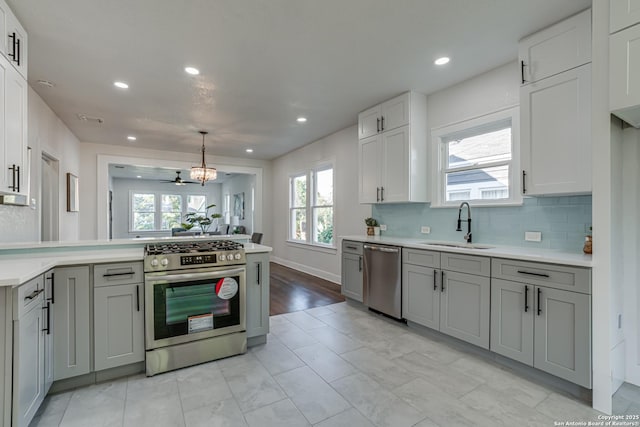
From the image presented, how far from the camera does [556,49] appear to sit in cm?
234

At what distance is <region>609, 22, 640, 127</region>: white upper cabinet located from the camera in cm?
168

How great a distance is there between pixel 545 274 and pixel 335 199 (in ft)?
12.1

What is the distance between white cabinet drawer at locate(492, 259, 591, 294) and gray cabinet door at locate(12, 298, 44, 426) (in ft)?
10.4

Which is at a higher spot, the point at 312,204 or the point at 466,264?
the point at 312,204

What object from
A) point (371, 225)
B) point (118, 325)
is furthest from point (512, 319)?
point (118, 325)

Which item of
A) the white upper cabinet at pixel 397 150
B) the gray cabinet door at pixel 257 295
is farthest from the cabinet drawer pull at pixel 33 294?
the white upper cabinet at pixel 397 150

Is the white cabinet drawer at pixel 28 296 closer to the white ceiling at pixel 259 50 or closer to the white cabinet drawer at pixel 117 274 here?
the white cabinet drawer at pixel 117 274

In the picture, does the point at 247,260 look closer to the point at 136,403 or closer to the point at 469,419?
the point at 136,403

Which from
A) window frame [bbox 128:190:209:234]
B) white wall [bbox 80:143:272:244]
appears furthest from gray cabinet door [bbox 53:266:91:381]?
window frame [bbox 128:190:209:234]

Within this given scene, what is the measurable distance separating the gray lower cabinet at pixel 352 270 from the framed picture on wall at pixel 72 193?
455 centimetres

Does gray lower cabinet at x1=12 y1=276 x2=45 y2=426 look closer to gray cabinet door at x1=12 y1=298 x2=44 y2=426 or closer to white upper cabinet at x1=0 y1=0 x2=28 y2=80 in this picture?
gray cabinet door at x1=12 y1=298 x2=44 y2=426

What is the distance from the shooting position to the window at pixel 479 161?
294 cm

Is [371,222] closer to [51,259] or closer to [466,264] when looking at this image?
[466,264]

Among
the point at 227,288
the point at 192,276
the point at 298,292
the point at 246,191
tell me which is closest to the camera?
the point at 192,276
